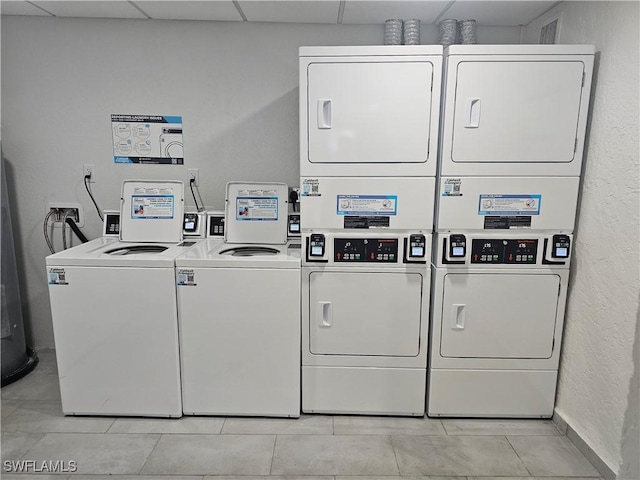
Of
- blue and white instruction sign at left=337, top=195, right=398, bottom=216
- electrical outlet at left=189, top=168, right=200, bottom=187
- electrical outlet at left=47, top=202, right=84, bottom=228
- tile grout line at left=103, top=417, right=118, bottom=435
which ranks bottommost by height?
tile grout line at left=103, top=417, right=118, bottom=435

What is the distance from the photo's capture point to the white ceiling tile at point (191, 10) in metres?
2.43

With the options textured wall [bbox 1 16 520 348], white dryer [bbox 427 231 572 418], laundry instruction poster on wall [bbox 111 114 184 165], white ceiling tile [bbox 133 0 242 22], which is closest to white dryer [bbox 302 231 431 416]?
white dryer [bbox 427 231 572 418]

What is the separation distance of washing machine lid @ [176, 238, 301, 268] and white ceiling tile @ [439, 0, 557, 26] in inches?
68.6

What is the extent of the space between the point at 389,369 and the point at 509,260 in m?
0.89

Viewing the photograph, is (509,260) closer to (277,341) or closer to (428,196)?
(428,196)

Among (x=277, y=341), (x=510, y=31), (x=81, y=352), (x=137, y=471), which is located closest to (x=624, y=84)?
(x=510, y=31)

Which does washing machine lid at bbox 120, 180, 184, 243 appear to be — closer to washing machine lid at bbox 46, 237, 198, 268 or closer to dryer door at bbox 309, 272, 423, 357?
washing machine lid at bbox 46, 237, 198, 268

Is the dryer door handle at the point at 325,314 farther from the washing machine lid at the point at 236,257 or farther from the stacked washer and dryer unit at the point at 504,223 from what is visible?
the stacked washer and dryer unit at the point at 504,223

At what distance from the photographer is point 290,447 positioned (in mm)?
2129

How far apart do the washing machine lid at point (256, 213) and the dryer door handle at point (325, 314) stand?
595mm

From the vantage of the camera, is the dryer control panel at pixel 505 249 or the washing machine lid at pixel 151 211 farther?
the washing machine lid at pixel 151 211

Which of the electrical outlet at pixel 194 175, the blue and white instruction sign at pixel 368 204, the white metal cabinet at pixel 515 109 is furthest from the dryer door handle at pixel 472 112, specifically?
the electrical outlet at pixel 194 175

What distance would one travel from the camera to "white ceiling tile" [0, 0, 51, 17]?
2484mm

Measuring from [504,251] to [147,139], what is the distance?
241cm
